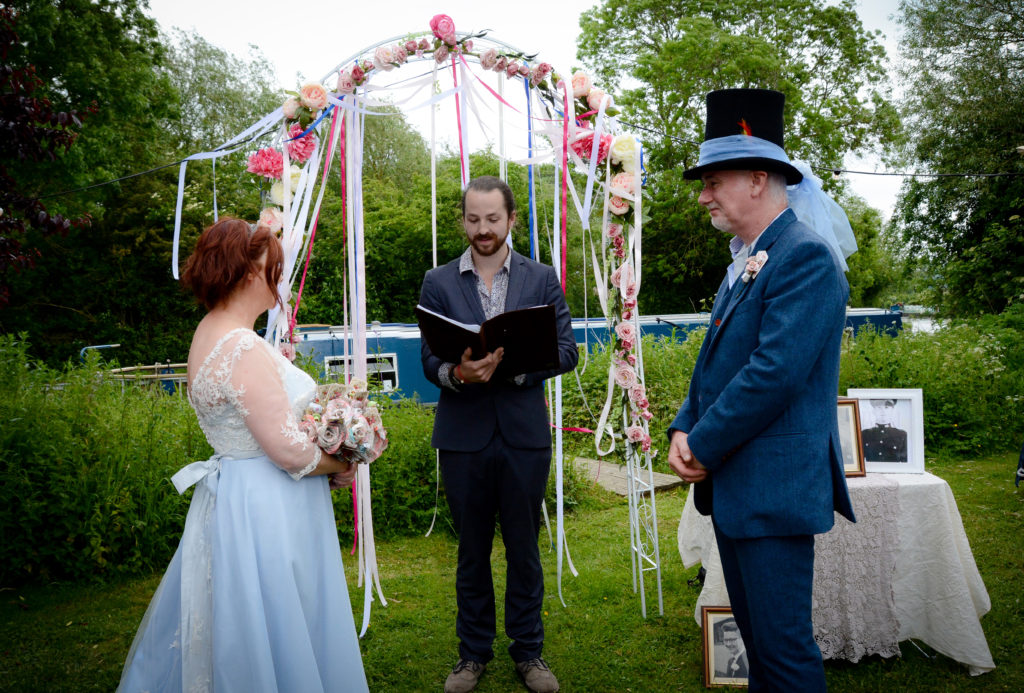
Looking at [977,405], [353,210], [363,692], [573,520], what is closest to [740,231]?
[363,692]

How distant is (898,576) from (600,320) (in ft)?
35.3

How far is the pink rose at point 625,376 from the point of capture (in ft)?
13.1

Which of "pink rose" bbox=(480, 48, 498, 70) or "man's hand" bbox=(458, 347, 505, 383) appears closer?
"man's hand" bbox=(458, 347, 505, 383)

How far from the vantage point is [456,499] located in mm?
3209

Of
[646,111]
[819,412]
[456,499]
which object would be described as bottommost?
[456,499]

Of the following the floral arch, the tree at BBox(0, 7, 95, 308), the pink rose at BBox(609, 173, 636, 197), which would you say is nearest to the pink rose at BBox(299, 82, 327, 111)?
the floral arch

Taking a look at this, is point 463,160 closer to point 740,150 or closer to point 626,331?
Result: point 626,331

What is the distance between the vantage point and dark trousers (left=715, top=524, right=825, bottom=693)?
2.04 m

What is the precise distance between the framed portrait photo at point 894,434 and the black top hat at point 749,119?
175 cm

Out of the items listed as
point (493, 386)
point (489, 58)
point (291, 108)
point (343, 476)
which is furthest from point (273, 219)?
point (343, 476)

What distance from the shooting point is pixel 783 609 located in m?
2.05

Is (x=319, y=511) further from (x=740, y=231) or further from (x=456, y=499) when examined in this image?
(x=740, y=231)

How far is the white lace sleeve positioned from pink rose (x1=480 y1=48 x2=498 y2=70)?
2.39m

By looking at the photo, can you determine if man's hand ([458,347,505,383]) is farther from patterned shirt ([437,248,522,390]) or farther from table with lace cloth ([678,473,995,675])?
table with lace cloth ([678,473,995,675])
